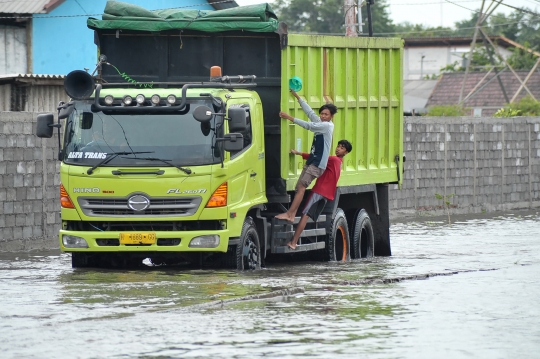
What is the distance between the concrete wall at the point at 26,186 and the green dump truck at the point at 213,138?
9.57 ft

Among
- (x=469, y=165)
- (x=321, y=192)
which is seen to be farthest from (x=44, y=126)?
(x=469, y=165)

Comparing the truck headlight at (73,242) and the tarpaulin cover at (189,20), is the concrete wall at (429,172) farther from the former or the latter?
the truck headlight at (73,242)

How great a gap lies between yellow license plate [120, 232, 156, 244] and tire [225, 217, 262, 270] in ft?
3.34

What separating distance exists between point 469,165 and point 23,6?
512 inches

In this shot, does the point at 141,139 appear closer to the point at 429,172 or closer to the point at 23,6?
the point at 429,172

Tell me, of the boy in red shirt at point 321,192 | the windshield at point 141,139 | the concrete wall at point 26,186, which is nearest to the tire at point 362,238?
the boy in red shirt at point 321,192

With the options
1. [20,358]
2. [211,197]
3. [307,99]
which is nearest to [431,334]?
[20,358]

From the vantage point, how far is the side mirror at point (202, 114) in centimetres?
1330

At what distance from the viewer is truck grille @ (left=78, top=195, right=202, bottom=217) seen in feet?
44.1

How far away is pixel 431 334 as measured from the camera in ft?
31.3

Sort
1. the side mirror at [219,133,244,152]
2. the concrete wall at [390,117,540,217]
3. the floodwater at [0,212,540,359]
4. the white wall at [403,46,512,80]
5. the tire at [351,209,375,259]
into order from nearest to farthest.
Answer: the floodwater at [0,212,540,359]
the side mirror at [219,133,244,152]
the tire at [351,209,375,259]
the concrete wall at [390,117,540,217]
the white wall at [403,46,512,80]

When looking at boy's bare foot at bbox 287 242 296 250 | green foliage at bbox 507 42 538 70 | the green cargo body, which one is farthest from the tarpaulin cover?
green foliage at bbox 507 42 538 70

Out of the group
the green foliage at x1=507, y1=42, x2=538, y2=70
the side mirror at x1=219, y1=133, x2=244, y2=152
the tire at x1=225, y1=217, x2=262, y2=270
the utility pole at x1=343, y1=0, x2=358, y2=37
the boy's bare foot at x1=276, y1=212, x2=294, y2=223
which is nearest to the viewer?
the side mirror at x1=219, y1=133, x2=244, y2=152

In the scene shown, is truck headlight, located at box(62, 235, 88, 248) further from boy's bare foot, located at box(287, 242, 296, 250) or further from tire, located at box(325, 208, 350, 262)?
tire, located at box(325, 208, 350, 262)
